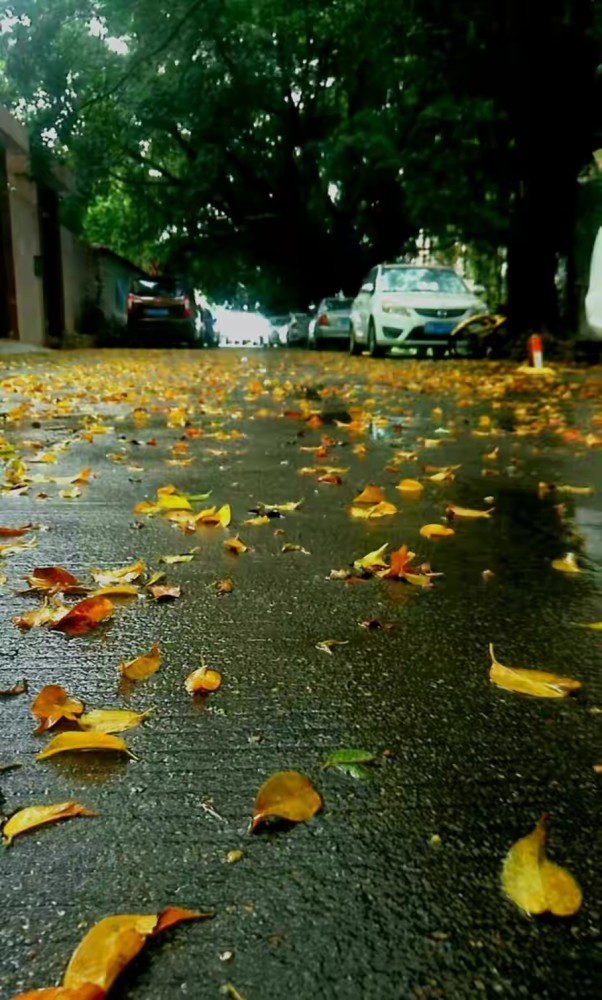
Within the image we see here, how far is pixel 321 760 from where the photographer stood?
5.71ft

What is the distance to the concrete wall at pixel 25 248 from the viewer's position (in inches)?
815

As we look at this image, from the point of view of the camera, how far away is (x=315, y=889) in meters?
1.34

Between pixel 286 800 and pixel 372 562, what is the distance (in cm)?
153

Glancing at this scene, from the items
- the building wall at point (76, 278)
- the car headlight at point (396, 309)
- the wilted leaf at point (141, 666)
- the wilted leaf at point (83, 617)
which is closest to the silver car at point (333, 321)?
the building wall at point (76, 278)

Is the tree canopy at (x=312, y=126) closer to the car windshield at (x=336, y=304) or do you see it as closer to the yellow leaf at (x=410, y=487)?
the car windshield at (x=336, y=304)

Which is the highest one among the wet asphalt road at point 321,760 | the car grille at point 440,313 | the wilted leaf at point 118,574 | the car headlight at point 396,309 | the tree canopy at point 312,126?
the tree canopy at point 312,126

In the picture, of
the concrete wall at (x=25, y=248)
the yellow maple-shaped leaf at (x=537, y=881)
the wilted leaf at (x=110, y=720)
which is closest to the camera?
the yellow maple-shaped leaf at (x=537, y=881)

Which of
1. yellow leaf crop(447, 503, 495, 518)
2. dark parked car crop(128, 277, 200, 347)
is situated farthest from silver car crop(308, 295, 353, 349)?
yellow leaf crop(447, 503, 495, 518)

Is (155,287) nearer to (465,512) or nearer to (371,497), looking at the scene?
(371,497)

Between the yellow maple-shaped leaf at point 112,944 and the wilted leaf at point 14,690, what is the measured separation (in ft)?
2.86

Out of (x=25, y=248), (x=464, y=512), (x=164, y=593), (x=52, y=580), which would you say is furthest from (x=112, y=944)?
(x=25, y=248)

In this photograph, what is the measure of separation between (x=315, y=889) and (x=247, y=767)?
0.40m

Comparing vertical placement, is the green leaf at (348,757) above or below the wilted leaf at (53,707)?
below

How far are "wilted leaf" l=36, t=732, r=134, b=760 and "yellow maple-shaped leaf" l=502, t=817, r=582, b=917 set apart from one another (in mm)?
737
